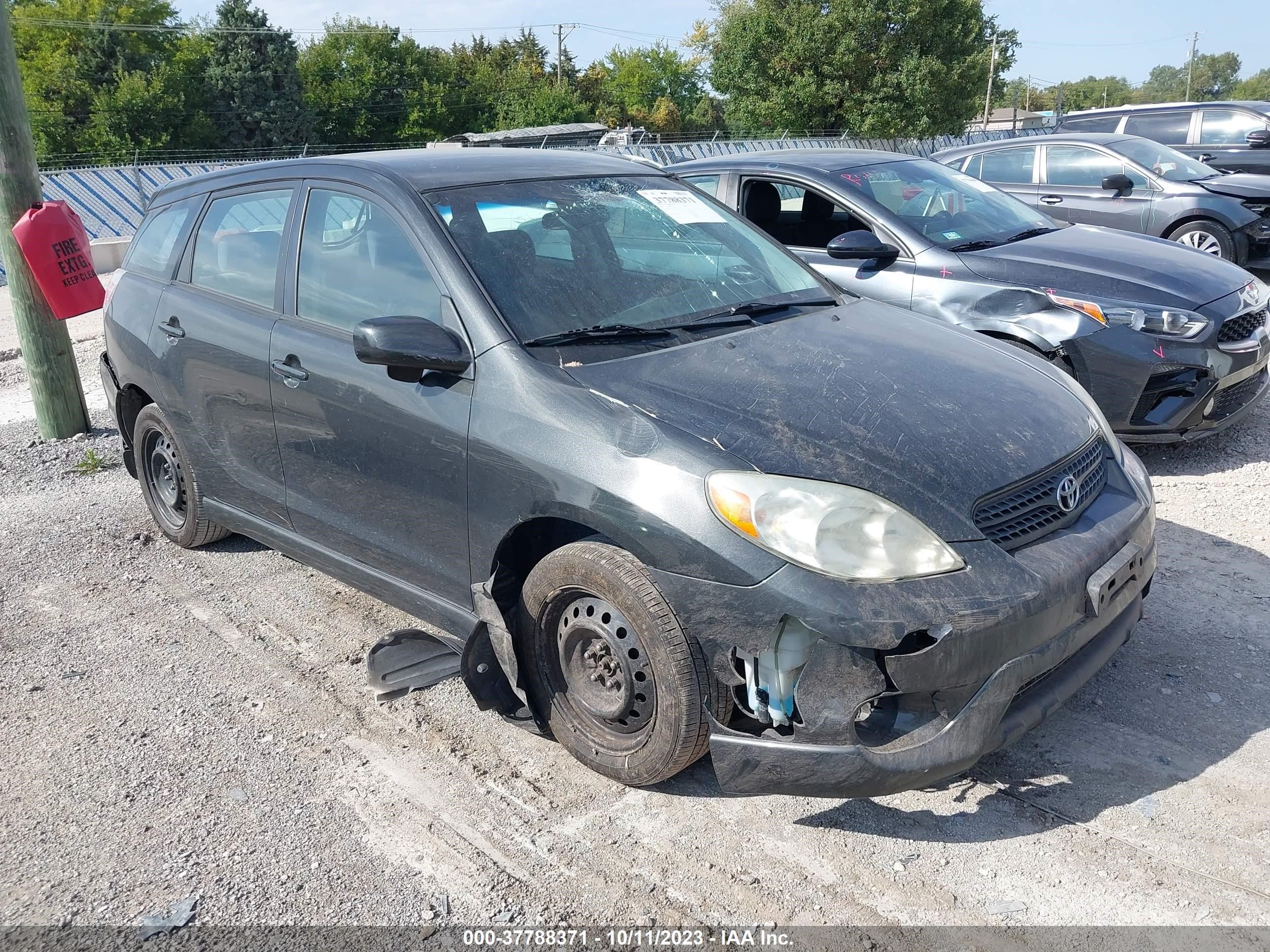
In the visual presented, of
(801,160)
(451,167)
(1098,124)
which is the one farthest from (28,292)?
(1098,124)

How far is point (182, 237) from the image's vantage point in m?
4.62

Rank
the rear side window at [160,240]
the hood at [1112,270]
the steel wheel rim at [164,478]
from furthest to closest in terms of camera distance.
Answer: the hood at [1112,270]
the steel wheel rim at [164,478]
the rear side window at [160,240]

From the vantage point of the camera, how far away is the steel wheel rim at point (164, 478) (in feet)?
16.3

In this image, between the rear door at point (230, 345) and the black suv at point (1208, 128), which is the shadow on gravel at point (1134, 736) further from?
the black suv at point (1208, 128)

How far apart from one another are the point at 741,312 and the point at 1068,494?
1.29m

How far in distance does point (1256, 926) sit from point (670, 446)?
1.85 meters

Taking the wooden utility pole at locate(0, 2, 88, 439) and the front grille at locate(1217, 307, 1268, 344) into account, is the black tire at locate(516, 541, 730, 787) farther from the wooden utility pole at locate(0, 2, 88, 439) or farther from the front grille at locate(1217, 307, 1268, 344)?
the wooden utility pole at locate(0, 2, 88, 439)

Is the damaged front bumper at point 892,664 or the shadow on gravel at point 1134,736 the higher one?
the damaged front bumper at point 892,664

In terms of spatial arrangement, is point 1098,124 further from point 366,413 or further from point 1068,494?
point 366,413

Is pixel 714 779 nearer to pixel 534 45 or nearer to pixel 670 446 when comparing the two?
pixel 670 446

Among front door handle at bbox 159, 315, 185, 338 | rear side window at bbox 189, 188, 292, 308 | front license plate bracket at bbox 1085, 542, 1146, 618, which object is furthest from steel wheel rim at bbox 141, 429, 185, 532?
front license plate bracket at bbox 1085, 542, 1146, 618

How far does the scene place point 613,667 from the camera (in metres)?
2.98

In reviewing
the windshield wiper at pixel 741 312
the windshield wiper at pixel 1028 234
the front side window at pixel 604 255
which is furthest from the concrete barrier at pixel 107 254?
the windshield wiper at pixel 741 312

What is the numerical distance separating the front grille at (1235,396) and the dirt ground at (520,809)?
141cm
